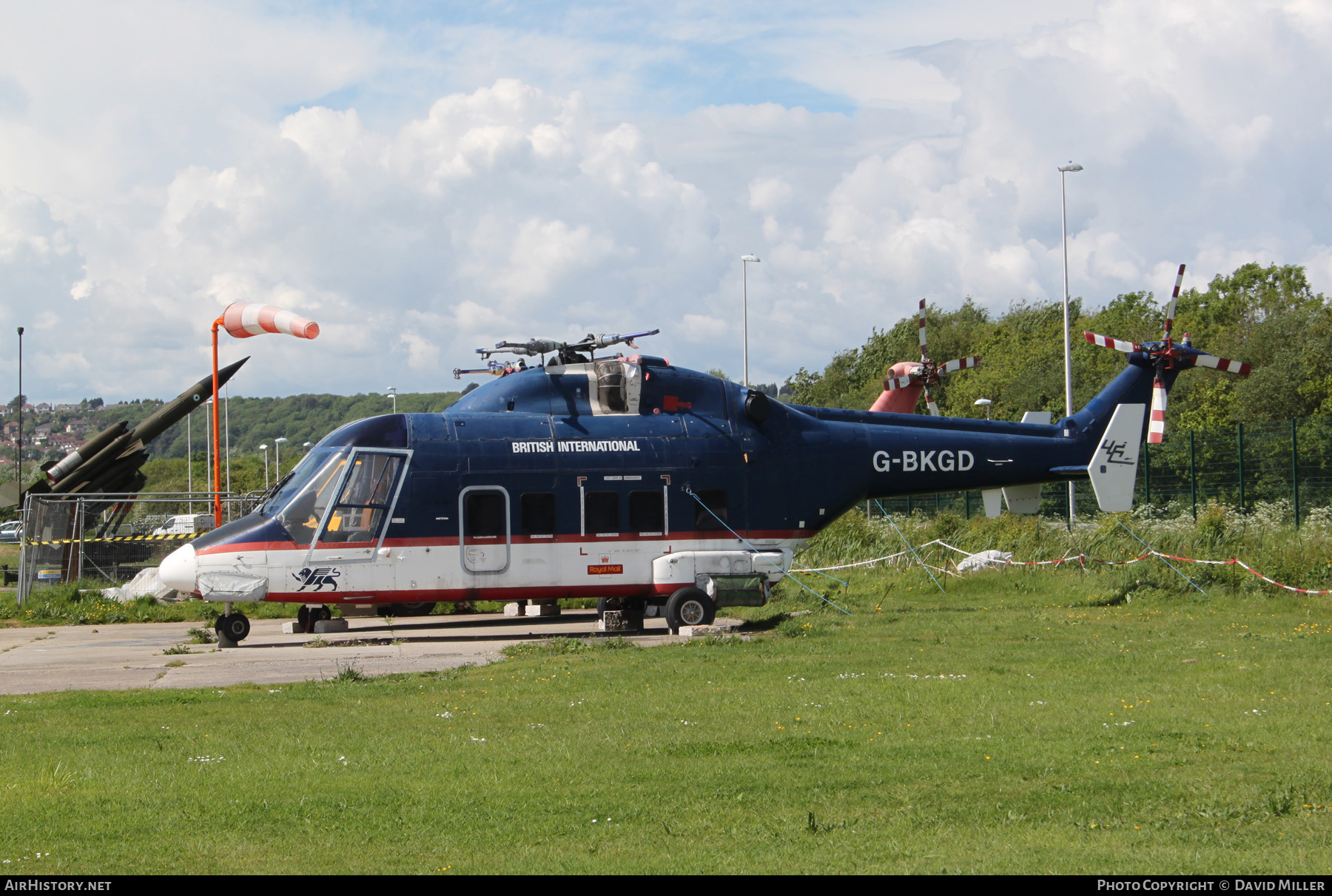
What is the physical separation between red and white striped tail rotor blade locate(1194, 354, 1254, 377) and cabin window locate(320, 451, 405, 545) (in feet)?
50.3

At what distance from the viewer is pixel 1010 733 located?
9.23 meters

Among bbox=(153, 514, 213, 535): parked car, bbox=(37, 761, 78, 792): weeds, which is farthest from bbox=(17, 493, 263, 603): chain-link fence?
bbox=(37, 761, 78, 792): weeds

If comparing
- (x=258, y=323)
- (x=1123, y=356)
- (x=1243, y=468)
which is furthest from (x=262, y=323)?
(x=1123, y=356)

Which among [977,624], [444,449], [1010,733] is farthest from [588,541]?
[1010,733]

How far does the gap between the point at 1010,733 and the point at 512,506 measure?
434 inches

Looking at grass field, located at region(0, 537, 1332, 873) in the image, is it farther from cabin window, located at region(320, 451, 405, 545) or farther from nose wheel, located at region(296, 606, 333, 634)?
nose wheel, located at region(296, 606, 333, 634)

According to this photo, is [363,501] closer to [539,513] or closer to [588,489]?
[539,513]

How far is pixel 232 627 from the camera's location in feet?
59.5

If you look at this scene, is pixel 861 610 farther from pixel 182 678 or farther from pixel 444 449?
pixel 182 678

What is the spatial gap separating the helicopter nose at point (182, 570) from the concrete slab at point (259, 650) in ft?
3.44

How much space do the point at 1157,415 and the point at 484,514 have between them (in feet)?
43.1

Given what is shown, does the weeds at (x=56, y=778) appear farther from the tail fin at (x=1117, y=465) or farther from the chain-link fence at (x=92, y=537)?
the tail fin at (x=1117, y=465)

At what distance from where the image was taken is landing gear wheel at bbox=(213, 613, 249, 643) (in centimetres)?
1808

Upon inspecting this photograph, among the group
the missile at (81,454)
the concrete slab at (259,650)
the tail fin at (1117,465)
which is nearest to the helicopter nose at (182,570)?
the concrete slab at (259,650)
